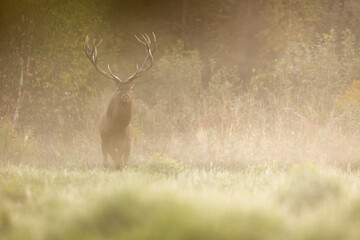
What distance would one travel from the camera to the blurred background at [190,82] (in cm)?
993

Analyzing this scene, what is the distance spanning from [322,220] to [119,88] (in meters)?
6.00

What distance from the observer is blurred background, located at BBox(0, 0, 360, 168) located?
32.6 feet

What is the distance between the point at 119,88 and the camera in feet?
29.0

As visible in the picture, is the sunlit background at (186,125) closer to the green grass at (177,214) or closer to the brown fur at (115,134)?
the green grass at (177,214)

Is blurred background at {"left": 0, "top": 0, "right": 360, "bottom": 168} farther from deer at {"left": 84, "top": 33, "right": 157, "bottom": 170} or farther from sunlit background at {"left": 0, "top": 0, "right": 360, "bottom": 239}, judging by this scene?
deer at {"left": 84, "top": 33, "right": 157, "bottom": 170}

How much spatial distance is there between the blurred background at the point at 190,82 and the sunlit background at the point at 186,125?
0.04 metres

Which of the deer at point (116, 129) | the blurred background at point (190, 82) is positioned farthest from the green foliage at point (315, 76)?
the deer at point (116, 129)

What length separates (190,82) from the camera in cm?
1465

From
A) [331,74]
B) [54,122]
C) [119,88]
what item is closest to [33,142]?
[54,122]

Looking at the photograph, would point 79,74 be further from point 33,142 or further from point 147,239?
point 147,239

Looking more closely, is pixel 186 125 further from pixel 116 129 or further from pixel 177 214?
pixel 177 214

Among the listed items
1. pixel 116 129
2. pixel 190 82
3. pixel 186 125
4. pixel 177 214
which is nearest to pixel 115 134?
pixel 116 129

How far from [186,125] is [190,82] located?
8.58 ft

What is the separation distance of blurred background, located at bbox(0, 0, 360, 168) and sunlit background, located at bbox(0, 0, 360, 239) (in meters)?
0.04
